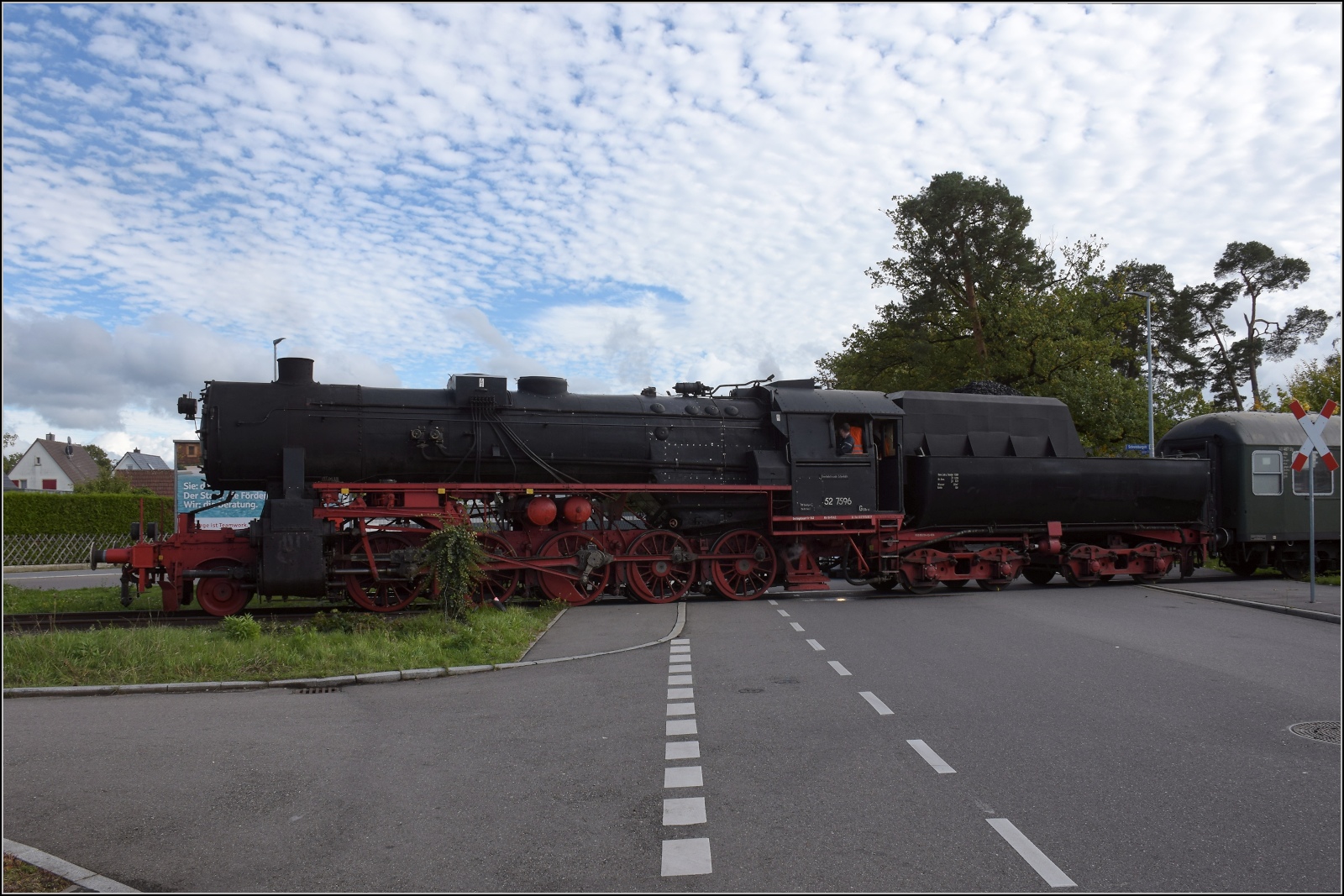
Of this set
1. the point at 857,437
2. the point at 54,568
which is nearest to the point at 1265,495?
the point at 857,437

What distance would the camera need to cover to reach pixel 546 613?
44.3 feet

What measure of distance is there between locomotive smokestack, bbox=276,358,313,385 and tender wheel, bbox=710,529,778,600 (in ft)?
23.9

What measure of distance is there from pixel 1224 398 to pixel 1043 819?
50.1m

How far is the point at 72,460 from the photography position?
7619 centimetres

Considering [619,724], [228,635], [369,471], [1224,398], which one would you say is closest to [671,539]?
[369,471]

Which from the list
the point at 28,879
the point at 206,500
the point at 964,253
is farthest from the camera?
the point at 964,253

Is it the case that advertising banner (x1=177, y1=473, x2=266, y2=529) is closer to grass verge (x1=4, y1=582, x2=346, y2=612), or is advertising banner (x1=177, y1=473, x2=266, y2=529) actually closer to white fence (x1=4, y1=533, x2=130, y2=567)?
grass verge (x1=4, y1=582, x2=346, y2=612)

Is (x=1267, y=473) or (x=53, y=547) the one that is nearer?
(x=1267, y=473)

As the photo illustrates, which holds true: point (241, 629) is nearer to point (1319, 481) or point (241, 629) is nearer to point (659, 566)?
point (659, 566)

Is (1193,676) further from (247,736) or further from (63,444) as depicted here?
(63,444)

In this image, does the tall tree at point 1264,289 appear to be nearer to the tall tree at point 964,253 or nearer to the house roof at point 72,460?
the tall tree at point 964,253

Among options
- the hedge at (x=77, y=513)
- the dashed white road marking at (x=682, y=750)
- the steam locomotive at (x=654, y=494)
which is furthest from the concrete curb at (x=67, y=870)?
the hedge at (x=77, y=513)

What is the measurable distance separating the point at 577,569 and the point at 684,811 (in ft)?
32.4

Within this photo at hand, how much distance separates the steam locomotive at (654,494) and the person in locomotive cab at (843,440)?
3cm
